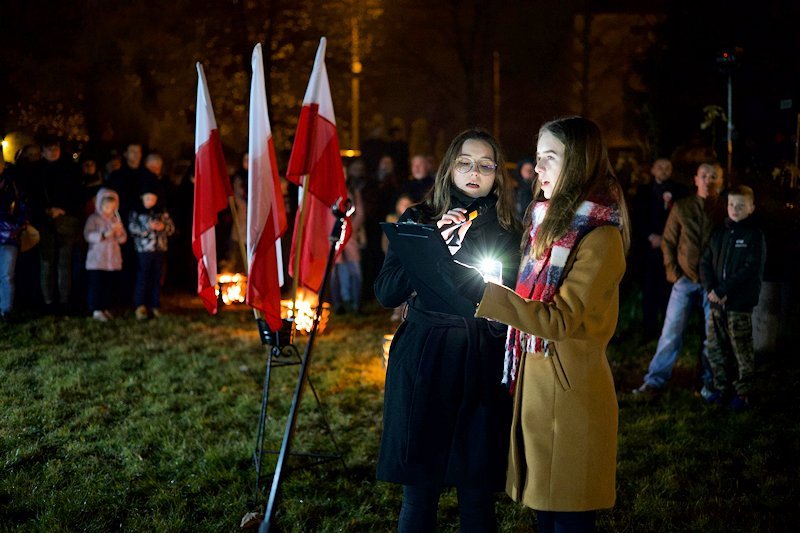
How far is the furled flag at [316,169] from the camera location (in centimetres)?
500

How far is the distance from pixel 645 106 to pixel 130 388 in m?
13.0

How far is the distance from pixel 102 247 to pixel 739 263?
7.66 meters

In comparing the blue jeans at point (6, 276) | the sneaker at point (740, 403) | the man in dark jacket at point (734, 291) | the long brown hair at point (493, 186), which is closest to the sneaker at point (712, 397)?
the man in dark jacket at point (734, 291)

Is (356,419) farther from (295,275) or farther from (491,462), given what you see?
(491,462)

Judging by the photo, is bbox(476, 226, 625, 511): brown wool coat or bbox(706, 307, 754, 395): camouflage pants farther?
bbox(706, 307, 754, 395): camouflage pants

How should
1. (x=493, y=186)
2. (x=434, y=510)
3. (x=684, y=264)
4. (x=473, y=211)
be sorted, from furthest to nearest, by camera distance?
(x=684, y=264) → (x=493, y=186) → (x=434, y=510) → (x=473, y=211)

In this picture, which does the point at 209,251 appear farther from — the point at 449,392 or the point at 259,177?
the point at 449,392

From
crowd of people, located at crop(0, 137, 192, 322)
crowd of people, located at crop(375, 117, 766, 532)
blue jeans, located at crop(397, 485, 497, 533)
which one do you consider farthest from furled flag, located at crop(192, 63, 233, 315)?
crowd of people, located at crop(0, 137, 192, 322)

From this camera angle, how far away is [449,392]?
3.26 meters

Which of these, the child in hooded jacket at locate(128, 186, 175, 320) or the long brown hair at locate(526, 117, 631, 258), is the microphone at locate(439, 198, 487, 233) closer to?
the long brown hair at locate(526, 117, 631, 258)

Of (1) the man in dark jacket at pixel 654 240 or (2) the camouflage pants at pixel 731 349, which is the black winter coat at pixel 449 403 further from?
(1) the man in dark jacket at pixel 654 240

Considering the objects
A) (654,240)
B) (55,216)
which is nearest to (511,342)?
(654,240)

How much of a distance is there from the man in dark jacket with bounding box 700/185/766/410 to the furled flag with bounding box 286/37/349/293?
3.57 metres

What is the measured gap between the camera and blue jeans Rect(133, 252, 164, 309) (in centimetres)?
1078
